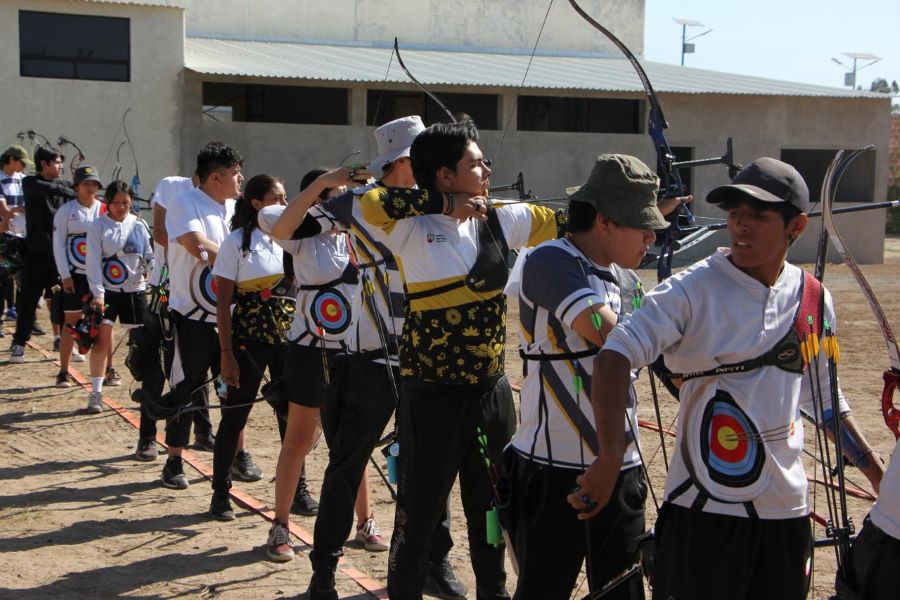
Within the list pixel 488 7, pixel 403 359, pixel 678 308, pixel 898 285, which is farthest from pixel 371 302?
pixel 488 7

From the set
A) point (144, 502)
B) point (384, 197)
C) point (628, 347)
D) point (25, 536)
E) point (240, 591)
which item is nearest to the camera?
point (628, 347)

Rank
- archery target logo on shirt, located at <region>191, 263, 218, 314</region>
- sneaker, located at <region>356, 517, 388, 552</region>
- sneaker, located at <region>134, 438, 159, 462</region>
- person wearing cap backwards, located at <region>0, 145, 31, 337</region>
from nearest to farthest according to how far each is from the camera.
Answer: sneaker, located at <region>356, 517, 388, 552</region>, archery target logo on shirt, located at <region>191, 263, 218, 314</region>, sneaker, located at <region>134, 438, 159, 462</region>, person wearing cap backwards, located at <region>0, 145, 31, 337</region>

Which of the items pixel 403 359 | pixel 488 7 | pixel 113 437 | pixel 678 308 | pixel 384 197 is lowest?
pixel 113 437

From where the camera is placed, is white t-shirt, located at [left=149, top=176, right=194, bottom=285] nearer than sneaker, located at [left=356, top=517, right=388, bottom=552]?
No

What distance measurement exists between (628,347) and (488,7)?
26502 mm

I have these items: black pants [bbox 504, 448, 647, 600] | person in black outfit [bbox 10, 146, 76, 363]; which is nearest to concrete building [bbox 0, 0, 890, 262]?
person in black outfit [bbox 10, 146, 76, 363]

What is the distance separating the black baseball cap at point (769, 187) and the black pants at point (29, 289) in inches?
370

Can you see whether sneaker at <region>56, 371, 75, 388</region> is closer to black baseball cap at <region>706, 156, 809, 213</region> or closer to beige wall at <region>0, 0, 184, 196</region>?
black baseball cap at <region>706, 156, 809, 213</region>

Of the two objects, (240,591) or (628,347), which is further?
(240,591)

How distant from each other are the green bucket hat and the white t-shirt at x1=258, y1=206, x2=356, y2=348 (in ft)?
7.18

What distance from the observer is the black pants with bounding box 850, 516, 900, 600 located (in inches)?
108

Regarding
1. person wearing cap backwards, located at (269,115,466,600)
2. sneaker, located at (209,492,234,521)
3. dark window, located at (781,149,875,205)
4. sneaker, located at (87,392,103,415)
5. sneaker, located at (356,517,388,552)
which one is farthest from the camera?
dark window, located at (781,149,875,205)

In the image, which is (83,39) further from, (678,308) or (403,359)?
(678,308)

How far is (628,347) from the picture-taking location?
2.84 meters
